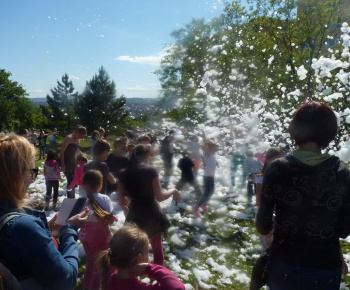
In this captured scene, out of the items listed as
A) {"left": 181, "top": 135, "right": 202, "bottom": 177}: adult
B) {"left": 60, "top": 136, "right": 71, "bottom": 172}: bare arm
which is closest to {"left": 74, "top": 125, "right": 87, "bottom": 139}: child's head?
{"left": 60, "top": 136, "right": 71, "bottom": 172}: bare arm

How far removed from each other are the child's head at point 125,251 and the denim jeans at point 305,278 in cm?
90

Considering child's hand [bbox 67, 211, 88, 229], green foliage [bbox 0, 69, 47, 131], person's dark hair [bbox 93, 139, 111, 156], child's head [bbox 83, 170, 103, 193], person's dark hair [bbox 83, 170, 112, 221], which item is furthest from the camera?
green foliage [bbox 0, 69, 47, 131]

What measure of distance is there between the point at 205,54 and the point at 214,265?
26766 millimetres

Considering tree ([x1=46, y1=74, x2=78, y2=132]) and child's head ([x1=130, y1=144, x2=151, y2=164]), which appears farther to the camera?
tree ([x1=46, y1=74, x2=78, y2=132])

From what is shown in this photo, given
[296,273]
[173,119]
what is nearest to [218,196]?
[296,273]

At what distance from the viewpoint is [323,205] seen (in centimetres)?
176

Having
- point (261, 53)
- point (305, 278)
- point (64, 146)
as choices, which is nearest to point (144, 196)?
point (305, 278)

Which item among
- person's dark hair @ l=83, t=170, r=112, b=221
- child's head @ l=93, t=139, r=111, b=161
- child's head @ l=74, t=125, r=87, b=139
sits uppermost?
child's head @ l=74, t=125, r=87, b=139

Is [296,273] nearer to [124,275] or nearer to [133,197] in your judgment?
[124,275]

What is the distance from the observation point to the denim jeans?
181 centimetres

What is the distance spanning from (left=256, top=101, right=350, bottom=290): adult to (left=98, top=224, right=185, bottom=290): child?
743 millimetres

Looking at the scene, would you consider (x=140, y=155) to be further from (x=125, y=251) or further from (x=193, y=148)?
(x=193, y=148)

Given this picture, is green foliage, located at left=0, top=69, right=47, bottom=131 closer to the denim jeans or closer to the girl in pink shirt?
the girl in pink shirt

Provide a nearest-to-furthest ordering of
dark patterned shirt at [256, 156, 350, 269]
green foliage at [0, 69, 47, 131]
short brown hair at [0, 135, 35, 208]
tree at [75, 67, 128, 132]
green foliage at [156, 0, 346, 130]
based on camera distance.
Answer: short brown hair at [0, 135, 35, 208], dark patterned shirt at [256, 156, 350, 269], green foliage at [156, 0, 346, 130], tree at [75, 67, 128, 132], green foliage at [0, 69, 47, 131]
